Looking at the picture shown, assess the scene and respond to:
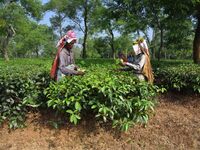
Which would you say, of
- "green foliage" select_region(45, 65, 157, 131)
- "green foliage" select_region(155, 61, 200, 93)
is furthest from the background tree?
"green foliage" select_region(45, 65, 157, 131)

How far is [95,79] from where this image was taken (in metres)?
5.60

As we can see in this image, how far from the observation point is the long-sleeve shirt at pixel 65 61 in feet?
19.3

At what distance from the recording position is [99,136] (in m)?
5.73

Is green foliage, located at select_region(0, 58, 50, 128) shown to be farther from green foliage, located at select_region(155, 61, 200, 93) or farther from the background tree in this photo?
the background tree

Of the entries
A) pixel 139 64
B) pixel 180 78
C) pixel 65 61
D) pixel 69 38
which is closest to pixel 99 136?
pixel 65 61

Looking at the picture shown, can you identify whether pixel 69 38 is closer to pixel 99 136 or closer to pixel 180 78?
pixel 99 136

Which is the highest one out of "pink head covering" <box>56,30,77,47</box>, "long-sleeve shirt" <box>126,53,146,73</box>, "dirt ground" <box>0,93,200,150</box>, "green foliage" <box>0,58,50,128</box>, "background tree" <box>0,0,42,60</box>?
"background tree" <box>0,0,42,60</box>

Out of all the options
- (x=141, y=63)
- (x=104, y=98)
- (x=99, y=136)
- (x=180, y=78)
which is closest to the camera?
(x=104, y=98)

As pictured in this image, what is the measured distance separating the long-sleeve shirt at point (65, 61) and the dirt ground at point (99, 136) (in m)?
0.83

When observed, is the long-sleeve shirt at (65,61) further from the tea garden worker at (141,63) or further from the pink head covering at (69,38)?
the tea garden worker at (141,63)

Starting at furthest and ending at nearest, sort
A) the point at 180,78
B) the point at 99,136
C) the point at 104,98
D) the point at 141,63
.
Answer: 1. the point at 180,78
2. the point at 141,63
3. the point at 99,136
4. the point at 104,98

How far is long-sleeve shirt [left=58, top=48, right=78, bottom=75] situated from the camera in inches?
232

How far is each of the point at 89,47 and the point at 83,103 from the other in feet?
176

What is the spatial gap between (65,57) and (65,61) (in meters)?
0.07
